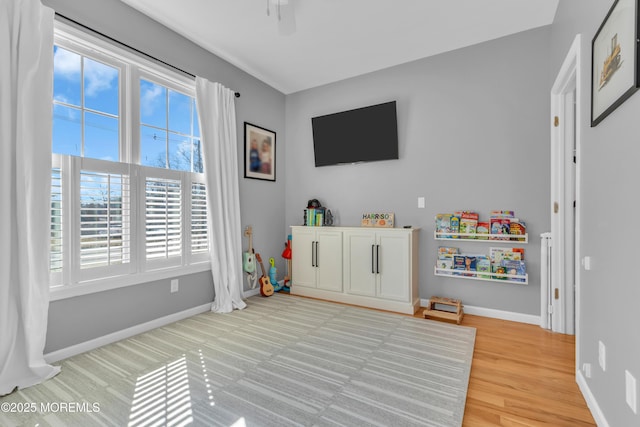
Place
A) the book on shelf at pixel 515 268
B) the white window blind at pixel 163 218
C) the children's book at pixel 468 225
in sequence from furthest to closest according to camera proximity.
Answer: the children's book at pixel 468 225 → the book on shelf at pixel 515 268 → the white window blind at pixel 163 218

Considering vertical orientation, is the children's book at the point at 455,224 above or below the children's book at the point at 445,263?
above

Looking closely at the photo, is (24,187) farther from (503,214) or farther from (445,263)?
(503,214)


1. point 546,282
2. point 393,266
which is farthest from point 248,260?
point 546,282

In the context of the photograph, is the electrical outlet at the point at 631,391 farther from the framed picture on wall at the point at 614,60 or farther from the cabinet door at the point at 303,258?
the cabinet door at the point at 303,258

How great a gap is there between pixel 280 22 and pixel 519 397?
3.21 metres

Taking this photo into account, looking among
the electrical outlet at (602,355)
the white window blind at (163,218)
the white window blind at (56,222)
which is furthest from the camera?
the white window blind at (163,218)

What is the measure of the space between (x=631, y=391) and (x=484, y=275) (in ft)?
6.19

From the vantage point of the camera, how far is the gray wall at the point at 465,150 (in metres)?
2.86

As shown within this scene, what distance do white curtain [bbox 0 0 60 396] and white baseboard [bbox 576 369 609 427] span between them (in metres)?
3.18

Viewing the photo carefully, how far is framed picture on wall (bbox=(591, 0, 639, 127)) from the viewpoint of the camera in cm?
114

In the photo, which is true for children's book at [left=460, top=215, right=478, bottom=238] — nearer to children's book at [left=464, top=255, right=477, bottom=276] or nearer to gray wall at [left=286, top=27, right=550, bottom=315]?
gray wall at [left=286, top=27, right=550, bottom=315]

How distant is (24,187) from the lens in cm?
188

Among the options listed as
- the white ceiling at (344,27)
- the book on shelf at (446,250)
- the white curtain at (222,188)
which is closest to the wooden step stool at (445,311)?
the book on shelf at (446,250)

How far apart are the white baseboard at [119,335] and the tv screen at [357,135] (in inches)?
95.3
